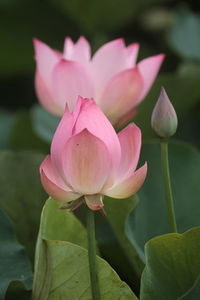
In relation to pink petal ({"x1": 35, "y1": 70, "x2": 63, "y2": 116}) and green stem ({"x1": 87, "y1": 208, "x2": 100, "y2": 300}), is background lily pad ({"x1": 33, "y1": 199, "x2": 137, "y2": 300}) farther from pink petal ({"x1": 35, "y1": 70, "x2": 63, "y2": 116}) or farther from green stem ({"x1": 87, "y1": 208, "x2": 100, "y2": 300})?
pink petal ({"x1": 35, "y1": 70, "x2": 63, "y2": 116})

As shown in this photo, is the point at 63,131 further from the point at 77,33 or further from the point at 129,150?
the point at 77,33

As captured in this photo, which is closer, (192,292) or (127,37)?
(192,292)

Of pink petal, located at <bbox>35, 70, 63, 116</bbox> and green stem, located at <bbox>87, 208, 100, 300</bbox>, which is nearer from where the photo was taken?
green stem, located at <bbox>87, 208, 100, 300</bbox>

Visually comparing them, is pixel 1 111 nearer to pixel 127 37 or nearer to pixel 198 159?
pixel 127 37

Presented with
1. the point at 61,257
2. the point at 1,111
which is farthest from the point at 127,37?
the point at 61,257

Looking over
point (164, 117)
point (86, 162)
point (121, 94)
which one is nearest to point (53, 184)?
point (86, 162)

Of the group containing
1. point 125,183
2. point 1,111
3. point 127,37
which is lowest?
point 1,111

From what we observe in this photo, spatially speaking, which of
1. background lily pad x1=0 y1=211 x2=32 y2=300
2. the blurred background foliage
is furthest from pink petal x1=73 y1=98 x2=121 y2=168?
the blurred background foliage
